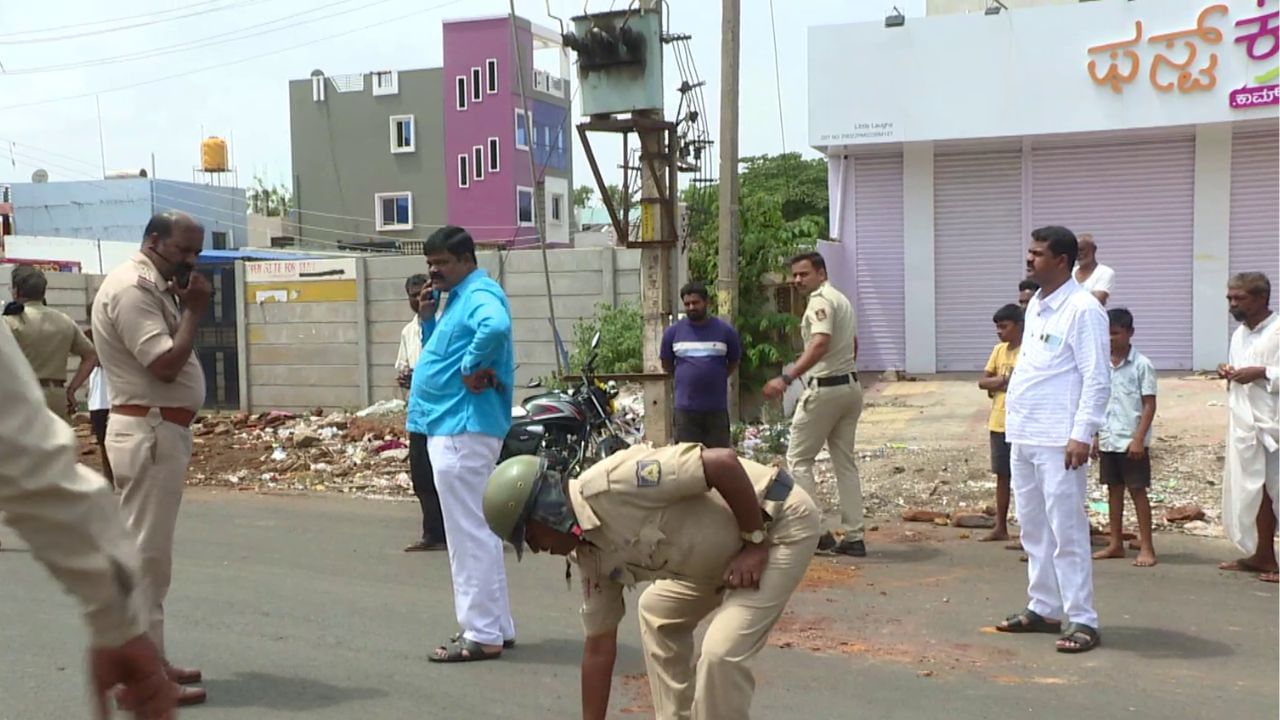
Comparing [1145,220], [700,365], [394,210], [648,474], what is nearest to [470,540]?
[648,474]

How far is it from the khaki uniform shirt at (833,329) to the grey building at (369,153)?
41.2m

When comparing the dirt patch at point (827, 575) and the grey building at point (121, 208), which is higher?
the grey building at point (121, 208)

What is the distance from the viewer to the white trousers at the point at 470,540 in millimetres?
6066

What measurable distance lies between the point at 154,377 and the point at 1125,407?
612cm

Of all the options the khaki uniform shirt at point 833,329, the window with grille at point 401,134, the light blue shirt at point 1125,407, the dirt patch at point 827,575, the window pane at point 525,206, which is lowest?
the dirt patch at point 827,575

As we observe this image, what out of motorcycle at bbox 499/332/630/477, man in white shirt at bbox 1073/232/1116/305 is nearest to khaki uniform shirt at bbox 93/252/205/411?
motorcycle at bbox 499/332/630/477

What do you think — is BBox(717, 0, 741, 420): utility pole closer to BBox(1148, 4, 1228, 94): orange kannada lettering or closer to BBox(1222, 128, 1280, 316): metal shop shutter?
BBox(1148, 4, 1228, 94): orange kannada lettering

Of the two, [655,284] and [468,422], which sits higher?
[655,284]

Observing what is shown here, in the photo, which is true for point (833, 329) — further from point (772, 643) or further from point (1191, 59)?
point (1191, 59)

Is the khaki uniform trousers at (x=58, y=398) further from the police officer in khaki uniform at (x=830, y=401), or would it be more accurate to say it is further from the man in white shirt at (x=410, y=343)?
the police officer in khaki uniform at (x=830, y=401)

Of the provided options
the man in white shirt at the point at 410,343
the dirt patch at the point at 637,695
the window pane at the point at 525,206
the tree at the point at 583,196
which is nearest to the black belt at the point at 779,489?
the dirt patch at the point at 637,695

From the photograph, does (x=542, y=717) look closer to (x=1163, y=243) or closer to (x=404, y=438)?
(x=404, y=438)

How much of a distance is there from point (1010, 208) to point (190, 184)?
40.1 metres

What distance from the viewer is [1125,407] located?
8391 mm
